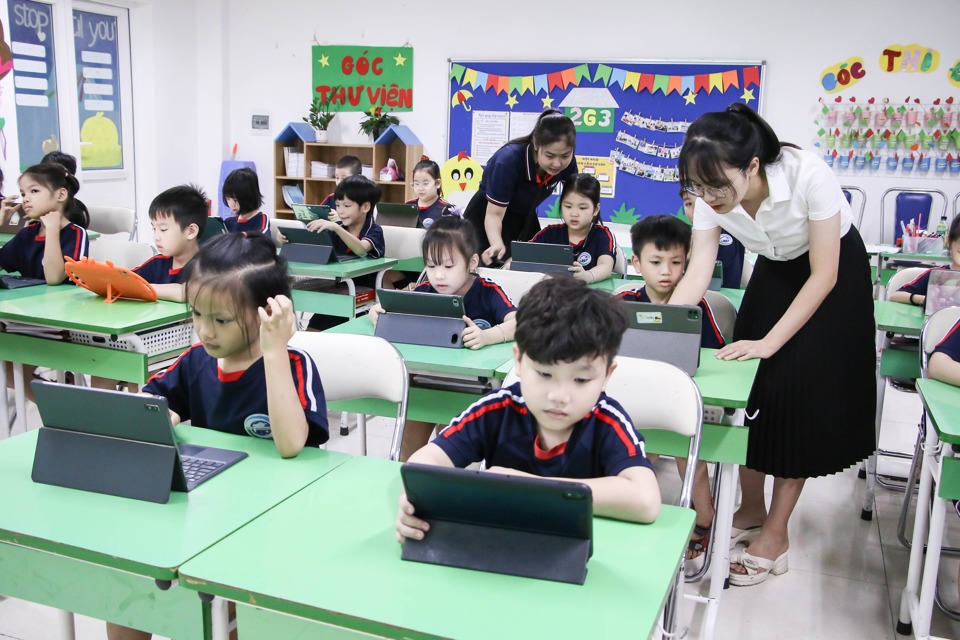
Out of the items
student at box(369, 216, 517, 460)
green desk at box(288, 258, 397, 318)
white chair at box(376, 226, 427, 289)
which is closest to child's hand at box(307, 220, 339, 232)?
green desk at box(288, 258, 397, 318)

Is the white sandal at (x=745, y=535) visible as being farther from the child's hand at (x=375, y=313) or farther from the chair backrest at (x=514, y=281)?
the child's hand at (x=375, y=313)

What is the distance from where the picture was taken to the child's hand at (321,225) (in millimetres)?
3959

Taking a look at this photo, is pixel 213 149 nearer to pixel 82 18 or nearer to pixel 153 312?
pixel 82 18

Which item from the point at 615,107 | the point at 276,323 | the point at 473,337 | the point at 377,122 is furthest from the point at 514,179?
the point at 377,122

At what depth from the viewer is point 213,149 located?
783 centimetres

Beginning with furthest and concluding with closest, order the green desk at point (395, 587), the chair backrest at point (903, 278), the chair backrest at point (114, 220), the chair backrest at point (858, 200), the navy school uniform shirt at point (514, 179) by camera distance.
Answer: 1. the chair backrest at point (858, 200)
2. the chair backrest at point (114, 220)
3. the navy school uniform shirt at point (514, 179)
4. the chair backrest at point (903, 278)
5. the green desk at point (395, 587)

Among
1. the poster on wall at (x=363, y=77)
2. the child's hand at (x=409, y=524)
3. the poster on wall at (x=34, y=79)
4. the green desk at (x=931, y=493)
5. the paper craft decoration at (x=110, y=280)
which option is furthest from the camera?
the poster on wall at (x=363, y=77)

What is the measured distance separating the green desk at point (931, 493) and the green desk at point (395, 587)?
0.87m

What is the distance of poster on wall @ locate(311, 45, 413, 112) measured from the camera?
7.13 metres

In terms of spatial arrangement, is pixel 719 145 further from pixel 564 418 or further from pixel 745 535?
pixel 745 535

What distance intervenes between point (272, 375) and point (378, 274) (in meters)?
2.59

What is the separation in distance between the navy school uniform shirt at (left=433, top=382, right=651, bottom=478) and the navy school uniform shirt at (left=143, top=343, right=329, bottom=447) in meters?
0.30

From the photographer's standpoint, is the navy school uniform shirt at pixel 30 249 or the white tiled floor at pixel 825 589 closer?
the white tiled floor at pixel 825 589

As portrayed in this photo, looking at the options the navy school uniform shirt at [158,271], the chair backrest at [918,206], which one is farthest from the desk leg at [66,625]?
the chair backrest at [918,206]
